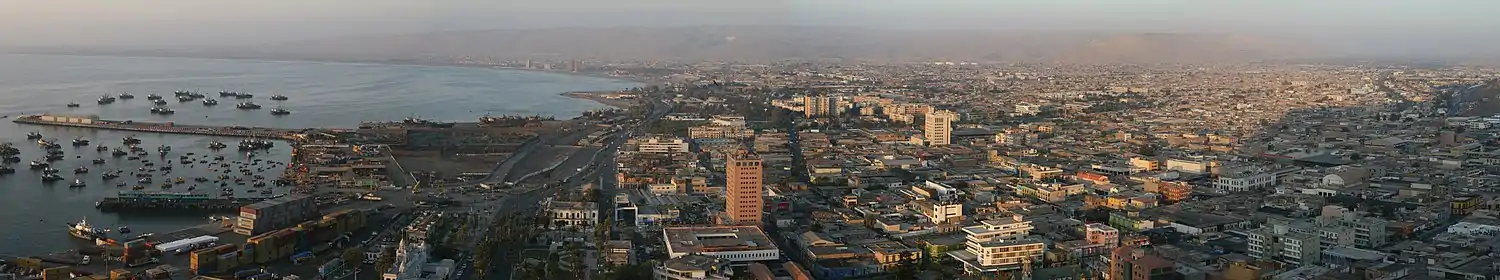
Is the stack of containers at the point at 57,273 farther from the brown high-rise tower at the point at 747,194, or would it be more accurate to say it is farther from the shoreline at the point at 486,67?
the shoreline at the point at 486,67

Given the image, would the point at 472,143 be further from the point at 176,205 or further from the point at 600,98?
the point at 600,98

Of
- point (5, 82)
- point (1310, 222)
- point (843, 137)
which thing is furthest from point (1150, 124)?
point (5, 82)

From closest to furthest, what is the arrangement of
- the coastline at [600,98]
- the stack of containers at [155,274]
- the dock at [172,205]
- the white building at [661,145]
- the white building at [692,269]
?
the white building at [692,269] → the stack of containers at [155,274] → the dock at [172,205] → the white building at [661,145] → the coastline at [600,98]

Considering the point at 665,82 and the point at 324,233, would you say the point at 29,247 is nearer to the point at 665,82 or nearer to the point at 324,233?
the point at 324,233

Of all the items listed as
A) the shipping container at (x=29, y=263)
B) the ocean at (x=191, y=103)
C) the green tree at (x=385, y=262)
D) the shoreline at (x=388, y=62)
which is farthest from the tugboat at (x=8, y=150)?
the shoreline at (x=388, y=62)

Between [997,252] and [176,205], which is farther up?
[997,252]

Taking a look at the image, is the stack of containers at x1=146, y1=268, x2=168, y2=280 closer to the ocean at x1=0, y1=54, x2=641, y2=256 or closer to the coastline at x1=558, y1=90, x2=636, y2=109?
the ocean at x1=0, y1=54, x2=641, y2=256

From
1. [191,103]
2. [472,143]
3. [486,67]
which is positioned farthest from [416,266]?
[486,67]
